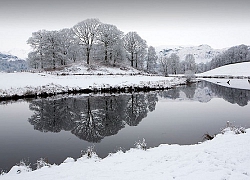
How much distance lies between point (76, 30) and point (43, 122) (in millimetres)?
49915

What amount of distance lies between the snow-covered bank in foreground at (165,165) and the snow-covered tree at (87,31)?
53456 mm

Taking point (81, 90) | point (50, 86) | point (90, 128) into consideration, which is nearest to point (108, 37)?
point (81, 90)

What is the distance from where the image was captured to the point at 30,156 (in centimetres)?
925

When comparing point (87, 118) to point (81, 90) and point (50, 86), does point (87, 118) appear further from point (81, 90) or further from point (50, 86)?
point (50, 86)

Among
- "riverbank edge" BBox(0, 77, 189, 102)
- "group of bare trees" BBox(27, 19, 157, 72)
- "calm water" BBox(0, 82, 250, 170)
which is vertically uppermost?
"group of bare trees" BBox(27, 19, 157, 72)

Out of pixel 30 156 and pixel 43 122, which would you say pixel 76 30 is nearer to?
pixel 43 122

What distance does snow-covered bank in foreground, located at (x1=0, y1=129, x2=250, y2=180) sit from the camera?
6215 mm

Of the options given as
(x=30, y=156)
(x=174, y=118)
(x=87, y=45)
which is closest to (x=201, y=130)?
(x=174, y=118)

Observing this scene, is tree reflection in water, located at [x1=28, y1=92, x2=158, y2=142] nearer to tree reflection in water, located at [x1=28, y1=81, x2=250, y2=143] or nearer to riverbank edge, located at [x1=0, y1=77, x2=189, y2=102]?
tree reflection in water, located at [x1=28, y1=81, x2=250, y2=143]

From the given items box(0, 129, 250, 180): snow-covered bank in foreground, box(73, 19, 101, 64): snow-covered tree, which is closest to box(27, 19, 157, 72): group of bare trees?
box(73, 19, 101, 64): snow-covered tree

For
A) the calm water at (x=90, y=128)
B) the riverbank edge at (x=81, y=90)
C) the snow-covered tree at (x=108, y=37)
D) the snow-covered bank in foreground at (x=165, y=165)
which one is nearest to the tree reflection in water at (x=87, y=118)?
the calm water at (x=90, y=128)

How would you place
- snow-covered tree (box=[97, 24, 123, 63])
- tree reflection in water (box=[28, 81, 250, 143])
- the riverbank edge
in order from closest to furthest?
1. tree reflection in water (box=[28, 81, 250, 143])
2. the riverbank edge
3. snow-covered tree (box=[97, 24, 123, 63])

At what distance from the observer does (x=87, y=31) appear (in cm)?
5881

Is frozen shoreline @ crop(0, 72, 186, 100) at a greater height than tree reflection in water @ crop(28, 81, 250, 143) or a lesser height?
greater
